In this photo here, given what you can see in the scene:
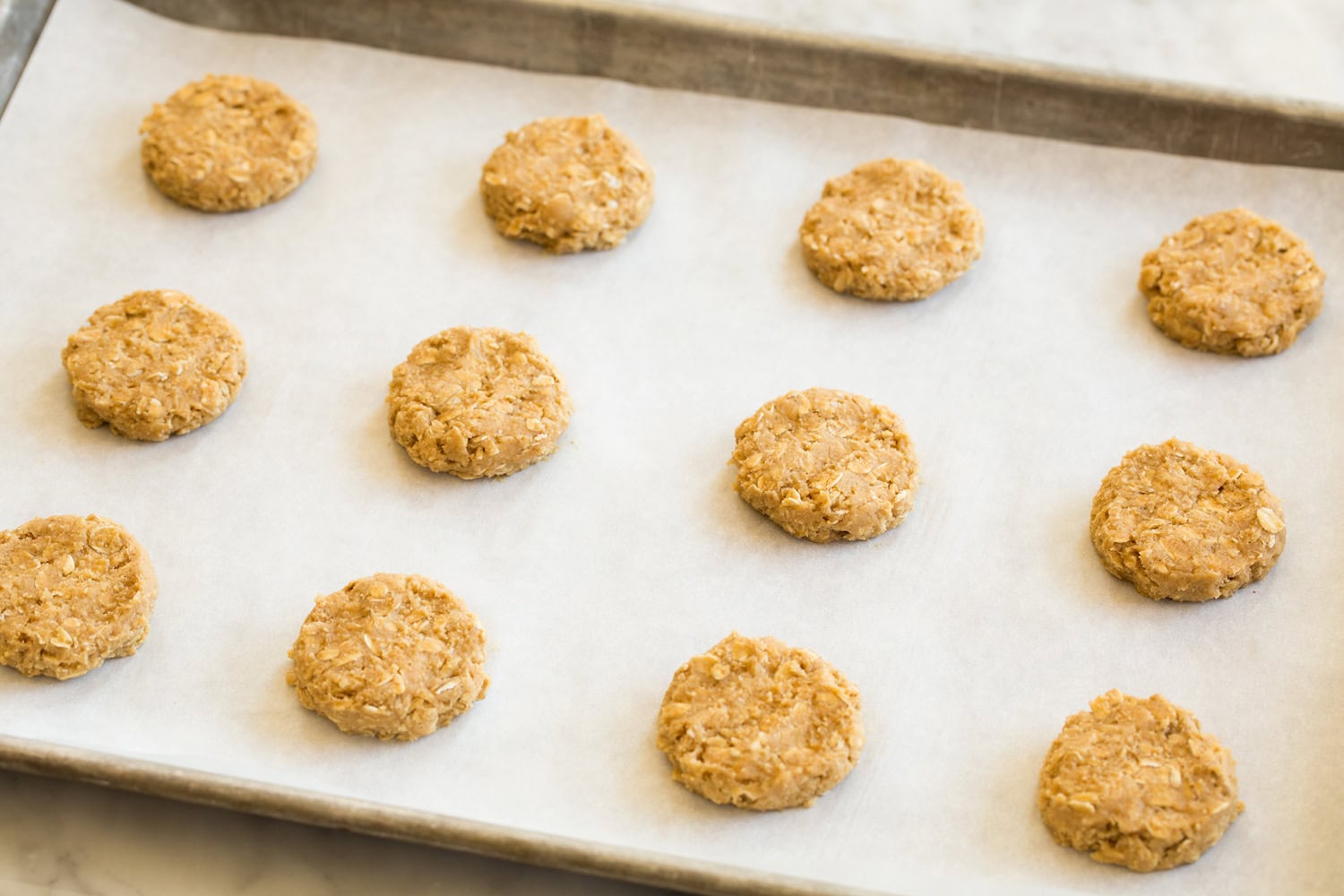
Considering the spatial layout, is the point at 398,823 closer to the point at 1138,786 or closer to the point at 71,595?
the point at 71,595

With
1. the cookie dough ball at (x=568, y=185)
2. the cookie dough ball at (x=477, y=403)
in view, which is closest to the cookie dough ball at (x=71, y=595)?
the cookie dough ball at (x=477, y=403)

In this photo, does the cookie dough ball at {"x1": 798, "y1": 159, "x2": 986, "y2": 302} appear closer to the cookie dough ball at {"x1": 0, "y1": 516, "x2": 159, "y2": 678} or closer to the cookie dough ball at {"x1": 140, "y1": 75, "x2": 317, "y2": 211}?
the cookie dough ball at {"x1": 140, "y1": 75, "x2": 317, "y2": 211}

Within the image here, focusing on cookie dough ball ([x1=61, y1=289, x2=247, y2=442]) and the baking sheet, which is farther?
cookie dough ball ([x1=61, y1=289, x2=247, y2=442])

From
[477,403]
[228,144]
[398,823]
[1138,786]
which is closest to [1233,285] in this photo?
[1138,786]

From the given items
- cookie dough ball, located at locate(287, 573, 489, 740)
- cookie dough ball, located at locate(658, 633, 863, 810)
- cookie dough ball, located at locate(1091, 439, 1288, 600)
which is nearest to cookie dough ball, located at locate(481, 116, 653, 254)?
cookie dough ball, located at locate(287, 573, 489, 740)

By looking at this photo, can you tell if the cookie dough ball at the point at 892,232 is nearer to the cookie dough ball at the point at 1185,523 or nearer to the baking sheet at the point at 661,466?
the baking sheet at the point at 661,466

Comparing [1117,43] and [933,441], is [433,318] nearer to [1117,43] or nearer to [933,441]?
[933,441]
